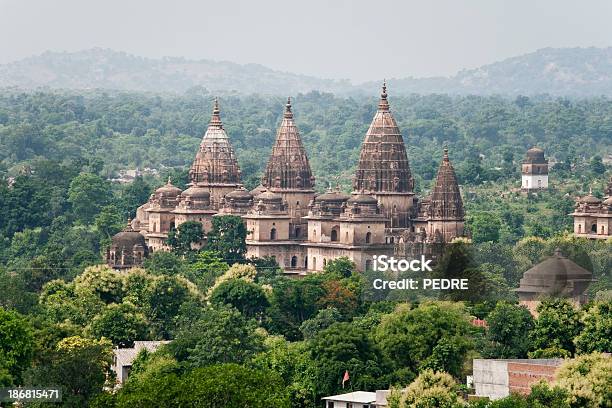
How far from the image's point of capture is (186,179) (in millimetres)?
116875

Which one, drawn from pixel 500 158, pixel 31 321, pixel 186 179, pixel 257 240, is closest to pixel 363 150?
pixel 257 240

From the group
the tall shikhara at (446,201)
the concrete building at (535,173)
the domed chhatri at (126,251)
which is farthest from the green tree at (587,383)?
the concrete building at (535,173)

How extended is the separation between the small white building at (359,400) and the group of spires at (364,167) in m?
37.3

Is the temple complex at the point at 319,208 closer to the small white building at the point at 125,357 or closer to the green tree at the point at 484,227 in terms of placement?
the green tree at the point at 484,227

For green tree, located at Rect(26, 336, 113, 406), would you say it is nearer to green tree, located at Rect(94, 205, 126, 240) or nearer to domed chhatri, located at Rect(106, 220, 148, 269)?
domed chhatri, located at Rect(106, 220, 148, 269)

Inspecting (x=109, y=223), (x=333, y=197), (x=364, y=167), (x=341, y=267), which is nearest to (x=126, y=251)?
(x=333, y=197)

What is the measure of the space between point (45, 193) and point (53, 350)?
53322 millimetres

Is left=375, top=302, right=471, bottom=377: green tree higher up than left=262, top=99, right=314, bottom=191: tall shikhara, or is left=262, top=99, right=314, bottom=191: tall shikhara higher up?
left=262, top=99, right=314, bottom=191: tall shikhara

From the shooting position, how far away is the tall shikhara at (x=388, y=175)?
318 ft

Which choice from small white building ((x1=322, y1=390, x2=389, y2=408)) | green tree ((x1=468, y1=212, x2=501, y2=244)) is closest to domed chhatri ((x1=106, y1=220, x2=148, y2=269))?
green tree ((x1=468, y1=212, x2=501, y2=244))

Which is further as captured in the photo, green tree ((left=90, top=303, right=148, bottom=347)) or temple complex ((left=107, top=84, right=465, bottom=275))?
temple complex ((left=107, top=84, right=465, bottom=275))

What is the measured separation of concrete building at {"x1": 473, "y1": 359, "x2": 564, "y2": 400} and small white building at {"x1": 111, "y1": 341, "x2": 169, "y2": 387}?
9940mm

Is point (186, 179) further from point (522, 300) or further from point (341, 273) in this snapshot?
point (522, 300)

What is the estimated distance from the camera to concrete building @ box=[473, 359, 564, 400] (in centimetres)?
5831
